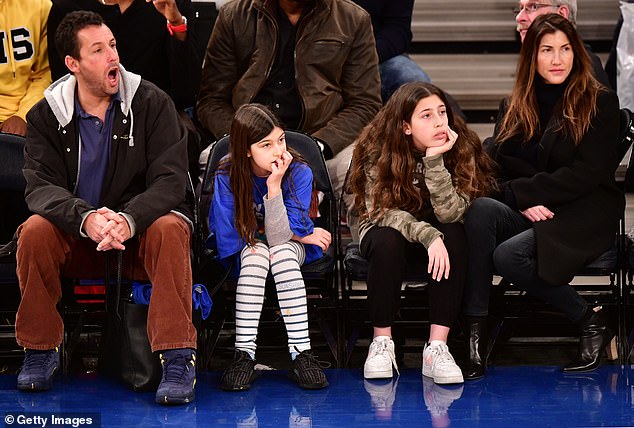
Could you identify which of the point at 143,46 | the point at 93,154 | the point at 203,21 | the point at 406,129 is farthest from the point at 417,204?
the point at 203,21

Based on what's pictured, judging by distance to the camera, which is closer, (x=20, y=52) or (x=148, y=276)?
(x=148, y=276)

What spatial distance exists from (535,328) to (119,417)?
79.2 inches

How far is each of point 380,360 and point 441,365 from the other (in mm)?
222

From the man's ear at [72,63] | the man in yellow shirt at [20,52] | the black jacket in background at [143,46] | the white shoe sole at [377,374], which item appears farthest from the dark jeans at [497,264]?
the man in yellow shirt at [20,52]

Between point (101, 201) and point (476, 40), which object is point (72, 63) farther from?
point (476, 40)

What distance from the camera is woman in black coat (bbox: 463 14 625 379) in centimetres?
410

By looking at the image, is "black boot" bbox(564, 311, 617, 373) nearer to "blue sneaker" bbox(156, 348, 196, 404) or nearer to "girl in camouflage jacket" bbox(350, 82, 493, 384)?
"girl in camouflage jacket" bbox(350, 82, 493, 384)

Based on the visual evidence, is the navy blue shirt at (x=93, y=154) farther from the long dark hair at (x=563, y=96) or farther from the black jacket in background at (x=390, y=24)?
the black jacket in background at (x=390, y=24)

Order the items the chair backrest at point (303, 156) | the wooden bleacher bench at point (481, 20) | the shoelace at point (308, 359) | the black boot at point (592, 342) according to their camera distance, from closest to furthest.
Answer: the shoelace at point (308, 359) < the black boot at point (592, 342) < the chair backrest at point (303, 156) < the wooden bleacher bench at point (481, 20)

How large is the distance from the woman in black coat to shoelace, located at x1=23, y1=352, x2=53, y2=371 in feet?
4.93

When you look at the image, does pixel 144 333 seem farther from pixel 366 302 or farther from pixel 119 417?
pixel 366 302

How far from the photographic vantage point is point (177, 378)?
382cm

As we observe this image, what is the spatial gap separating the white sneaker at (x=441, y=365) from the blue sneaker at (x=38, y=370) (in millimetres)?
1335

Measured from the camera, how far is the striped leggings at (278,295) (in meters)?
4.04
